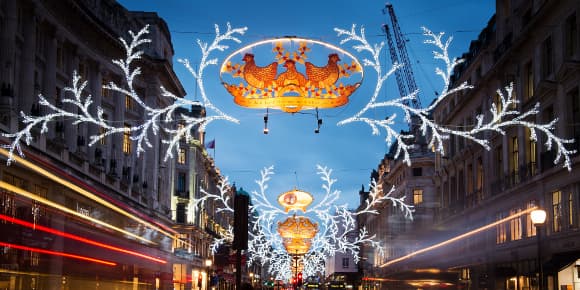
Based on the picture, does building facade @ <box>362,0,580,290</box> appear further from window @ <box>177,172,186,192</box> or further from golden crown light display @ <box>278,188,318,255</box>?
window @ <box>177,172,186,192</box>

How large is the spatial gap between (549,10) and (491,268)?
17.5 meters

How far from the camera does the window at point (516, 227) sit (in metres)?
41.5

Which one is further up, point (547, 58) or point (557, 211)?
point (547, 58)

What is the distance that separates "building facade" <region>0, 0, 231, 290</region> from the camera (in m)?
17.0

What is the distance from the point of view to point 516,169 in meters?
42.8

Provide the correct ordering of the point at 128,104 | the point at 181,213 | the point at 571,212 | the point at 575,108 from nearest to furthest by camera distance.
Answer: the point at 575,108
the point at 571,212
the point at 128,104
the point at 181,213

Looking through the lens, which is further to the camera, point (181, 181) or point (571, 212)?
point (181, 181)

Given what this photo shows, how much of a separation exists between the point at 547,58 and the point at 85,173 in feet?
80.7

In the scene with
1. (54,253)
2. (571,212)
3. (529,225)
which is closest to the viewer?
(54,253)

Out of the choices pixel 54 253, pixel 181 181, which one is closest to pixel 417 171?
pixel 181 181

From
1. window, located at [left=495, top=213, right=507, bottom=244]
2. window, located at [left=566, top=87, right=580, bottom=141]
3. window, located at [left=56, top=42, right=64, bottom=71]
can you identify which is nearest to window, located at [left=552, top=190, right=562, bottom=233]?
window, located at [left=566, top=87, right=580, bottom=141]

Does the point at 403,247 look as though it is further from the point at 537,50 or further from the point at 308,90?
the point at 308,90

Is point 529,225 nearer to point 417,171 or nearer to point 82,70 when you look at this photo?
point 82,70

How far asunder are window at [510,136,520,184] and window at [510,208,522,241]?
167 centimetres
